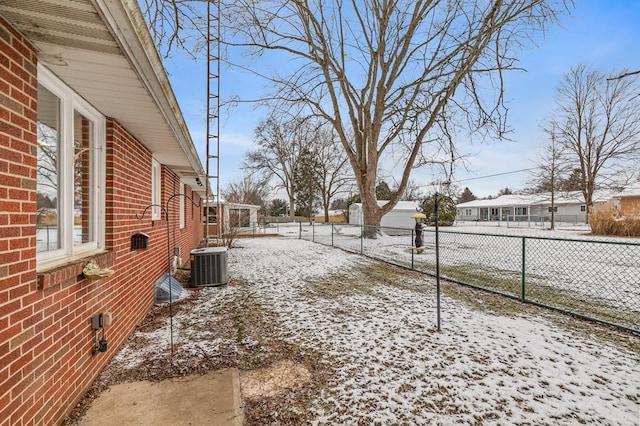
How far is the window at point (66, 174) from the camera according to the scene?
229 centimetres

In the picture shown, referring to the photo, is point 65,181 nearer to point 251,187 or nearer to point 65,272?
point 65,272

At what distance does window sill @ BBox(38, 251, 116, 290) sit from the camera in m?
2.01

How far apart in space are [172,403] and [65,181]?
1957mm

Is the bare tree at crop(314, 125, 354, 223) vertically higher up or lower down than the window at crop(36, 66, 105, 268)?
higher up

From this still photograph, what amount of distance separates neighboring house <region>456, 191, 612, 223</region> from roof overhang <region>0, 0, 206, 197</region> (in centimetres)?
3797

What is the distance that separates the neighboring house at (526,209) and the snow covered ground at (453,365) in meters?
34.9

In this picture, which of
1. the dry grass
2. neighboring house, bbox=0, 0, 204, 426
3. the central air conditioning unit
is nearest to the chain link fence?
the central air conditioning unit

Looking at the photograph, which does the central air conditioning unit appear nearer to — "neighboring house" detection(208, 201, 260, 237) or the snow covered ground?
the snow covered ground

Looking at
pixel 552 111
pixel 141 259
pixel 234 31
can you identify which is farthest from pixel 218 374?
pixel 552 111

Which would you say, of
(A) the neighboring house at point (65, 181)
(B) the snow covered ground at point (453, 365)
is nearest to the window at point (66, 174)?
(A) the neighboring house at point (65, 181)

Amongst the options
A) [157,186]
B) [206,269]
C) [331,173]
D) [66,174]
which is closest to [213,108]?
[157,186]

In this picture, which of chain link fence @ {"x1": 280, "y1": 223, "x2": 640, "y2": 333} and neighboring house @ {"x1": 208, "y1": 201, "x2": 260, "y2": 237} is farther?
neighboring house @ {"x1": 208, "y1": 201, "x2": 260, "y2": 237}

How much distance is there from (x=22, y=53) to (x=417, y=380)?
3.70 metres

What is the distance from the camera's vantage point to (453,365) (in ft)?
10.00
